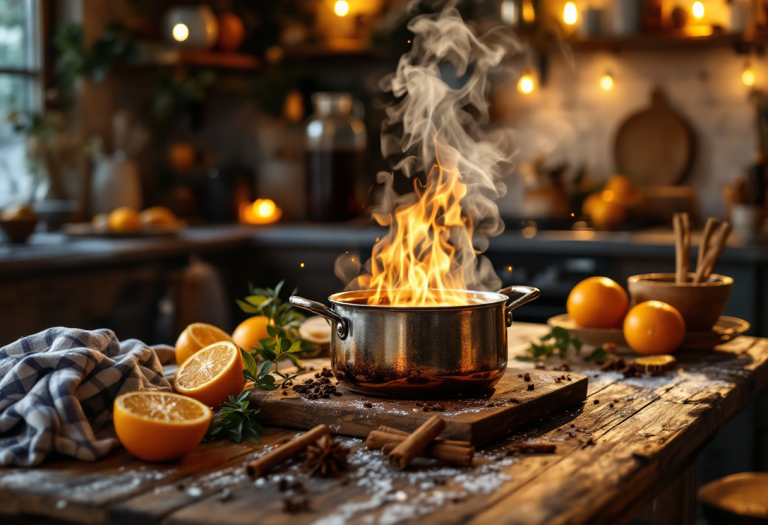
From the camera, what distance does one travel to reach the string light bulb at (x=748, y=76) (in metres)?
3.59

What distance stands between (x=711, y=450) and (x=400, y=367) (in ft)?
6.34

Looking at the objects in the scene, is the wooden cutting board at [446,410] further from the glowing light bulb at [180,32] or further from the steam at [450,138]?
the glowing light bulb at [180,32]

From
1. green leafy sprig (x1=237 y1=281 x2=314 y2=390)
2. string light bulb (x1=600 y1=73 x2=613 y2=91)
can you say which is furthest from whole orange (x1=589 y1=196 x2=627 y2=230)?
green leafy sprig (x1=237 y1=281 x2=314 y2=390)

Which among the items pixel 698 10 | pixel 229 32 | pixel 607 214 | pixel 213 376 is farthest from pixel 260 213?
pixel 213 376

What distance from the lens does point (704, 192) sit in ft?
12.3

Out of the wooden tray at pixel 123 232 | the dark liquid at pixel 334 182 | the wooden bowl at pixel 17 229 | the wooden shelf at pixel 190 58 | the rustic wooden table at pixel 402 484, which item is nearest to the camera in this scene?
the rustic wooden table at pixel 402 484

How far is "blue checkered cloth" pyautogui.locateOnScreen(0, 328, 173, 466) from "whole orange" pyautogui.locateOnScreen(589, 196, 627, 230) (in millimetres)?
2491

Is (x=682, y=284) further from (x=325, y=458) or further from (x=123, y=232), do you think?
A: (x=123, y=232)

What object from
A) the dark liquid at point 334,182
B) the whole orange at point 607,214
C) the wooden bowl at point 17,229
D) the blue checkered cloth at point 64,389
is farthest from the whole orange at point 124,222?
the blue checkered cloth at point 64,389

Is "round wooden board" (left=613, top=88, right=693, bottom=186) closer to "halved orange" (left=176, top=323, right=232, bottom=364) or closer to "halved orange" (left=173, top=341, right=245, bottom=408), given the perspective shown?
"halved orange" (left=176, top=323, right=232, bottom=364)

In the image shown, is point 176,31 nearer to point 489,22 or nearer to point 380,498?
point 489,22

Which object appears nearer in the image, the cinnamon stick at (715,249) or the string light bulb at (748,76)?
the cinnamon stick at (715,249)

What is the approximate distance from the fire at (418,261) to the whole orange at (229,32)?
9.57ft

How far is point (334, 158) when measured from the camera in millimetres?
3961
